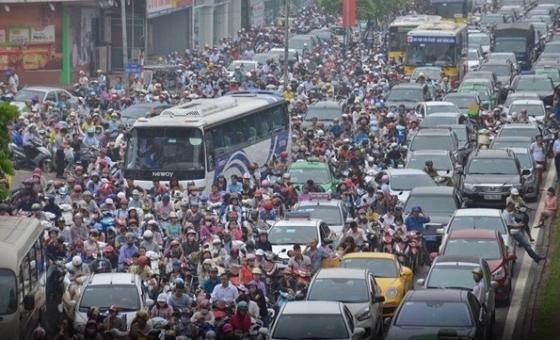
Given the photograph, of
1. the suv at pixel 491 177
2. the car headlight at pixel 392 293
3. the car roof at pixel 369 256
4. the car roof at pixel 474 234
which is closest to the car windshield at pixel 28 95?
the suv at pixel 491 177

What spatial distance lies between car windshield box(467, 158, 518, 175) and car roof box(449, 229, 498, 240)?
8003mm

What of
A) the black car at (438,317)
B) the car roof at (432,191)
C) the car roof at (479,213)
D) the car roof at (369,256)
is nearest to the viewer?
the black car at (438,317)

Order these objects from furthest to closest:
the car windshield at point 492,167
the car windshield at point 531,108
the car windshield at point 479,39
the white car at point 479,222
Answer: the car windshield at point 479,39 → the car windshield at point 531,108 → the car windshield at point 492,167 → the white car at point 479,222

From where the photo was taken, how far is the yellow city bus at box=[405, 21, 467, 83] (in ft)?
215

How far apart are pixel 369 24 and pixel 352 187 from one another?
4822 centimetres

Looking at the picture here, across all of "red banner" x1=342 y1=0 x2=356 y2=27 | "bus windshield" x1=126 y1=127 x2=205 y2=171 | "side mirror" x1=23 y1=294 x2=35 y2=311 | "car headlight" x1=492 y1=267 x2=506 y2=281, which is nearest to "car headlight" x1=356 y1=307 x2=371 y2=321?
"car headlight" x1=492 y1=267 x2=506 y2=281

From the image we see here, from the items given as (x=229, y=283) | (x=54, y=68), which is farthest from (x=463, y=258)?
(x=54, y=68)

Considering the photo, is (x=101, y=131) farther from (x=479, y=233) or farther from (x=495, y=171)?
(x=479, y=233)

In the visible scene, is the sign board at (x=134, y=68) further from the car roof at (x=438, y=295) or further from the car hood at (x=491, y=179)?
the car roof at (x=438, y=295)

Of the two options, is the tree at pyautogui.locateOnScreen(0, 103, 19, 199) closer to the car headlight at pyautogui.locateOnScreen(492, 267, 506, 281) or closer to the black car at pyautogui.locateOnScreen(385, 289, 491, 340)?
the black car at pyautogui.locateOnScreen(385, 289, 491, 340)

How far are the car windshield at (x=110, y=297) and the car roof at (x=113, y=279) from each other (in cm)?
8

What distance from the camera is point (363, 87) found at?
59.2 meters

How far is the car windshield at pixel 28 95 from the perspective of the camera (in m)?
50.0

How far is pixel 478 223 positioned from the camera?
3409cm
